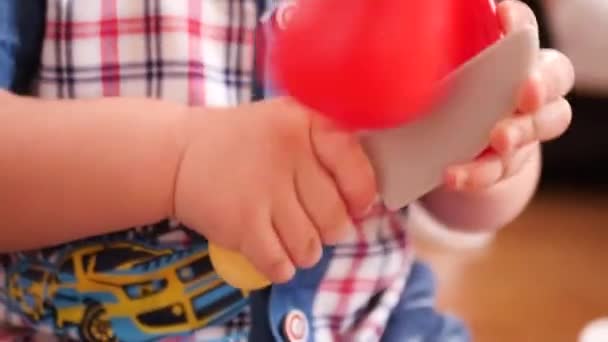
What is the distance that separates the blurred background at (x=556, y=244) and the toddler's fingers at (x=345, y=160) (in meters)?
0.49

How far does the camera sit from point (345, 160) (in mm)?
380

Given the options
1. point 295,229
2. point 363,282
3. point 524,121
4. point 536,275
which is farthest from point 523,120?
point 536,275

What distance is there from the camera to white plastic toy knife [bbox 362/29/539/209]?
34 cm

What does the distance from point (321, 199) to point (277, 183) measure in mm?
20

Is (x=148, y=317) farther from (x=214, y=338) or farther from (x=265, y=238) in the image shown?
(x=265, y=238)

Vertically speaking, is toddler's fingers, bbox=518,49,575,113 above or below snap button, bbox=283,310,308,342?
above

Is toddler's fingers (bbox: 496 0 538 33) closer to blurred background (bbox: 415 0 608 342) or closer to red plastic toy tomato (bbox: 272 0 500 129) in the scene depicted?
red plastic toy tomato (bbox: 272 0 500 129)

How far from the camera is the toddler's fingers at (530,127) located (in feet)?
1.26

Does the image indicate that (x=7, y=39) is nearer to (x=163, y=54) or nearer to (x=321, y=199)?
(x=163, y=54)

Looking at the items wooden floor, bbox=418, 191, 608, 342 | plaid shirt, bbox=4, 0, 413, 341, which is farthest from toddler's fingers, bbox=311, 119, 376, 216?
wooden floor, bbox=418, 191, 608, 342

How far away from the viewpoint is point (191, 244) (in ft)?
1.78

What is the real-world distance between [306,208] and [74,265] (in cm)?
20

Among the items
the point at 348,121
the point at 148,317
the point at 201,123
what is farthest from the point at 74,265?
the point at 348,121

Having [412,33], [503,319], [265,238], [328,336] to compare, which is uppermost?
[412,33]
